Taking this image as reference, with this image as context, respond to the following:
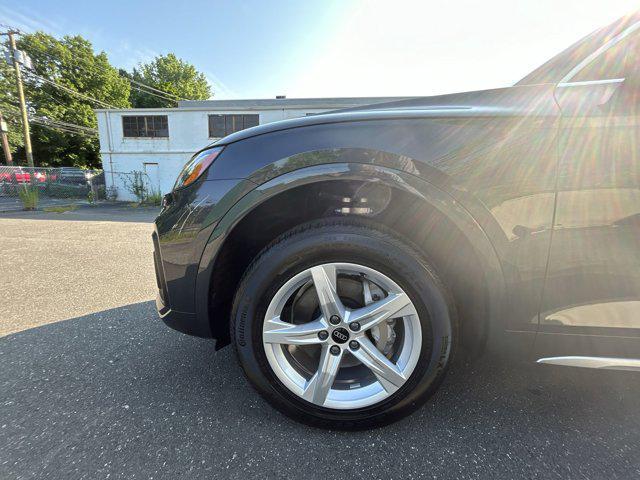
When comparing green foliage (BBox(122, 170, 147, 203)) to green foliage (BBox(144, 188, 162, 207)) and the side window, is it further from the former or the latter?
the side window

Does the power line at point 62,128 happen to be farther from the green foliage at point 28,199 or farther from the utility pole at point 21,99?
the green foliage at point 28,199

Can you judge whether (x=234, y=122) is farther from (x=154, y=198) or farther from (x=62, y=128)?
(x=62, y=128)

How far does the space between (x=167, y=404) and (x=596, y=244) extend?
6.45 ft

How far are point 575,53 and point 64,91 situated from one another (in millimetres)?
41218

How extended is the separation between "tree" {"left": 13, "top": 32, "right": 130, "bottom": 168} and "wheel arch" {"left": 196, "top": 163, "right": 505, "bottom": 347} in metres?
39.3

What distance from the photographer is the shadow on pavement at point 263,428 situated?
3.90 ft

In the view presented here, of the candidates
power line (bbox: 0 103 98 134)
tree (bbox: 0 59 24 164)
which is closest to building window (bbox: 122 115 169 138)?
tree (bbox: 0 59 24 164)

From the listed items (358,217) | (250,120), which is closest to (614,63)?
(358,217)

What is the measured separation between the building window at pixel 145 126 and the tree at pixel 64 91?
63.3 ft

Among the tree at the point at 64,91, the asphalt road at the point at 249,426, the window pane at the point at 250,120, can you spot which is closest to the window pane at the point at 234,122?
the window pane at the point at 250,120

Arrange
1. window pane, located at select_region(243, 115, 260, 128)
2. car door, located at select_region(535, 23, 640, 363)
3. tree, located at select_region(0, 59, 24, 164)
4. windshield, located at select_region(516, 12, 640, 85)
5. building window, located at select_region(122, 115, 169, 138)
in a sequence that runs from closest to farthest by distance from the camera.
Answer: car door, located at select_region(535, 23, 640, 363), windshield, located at select_region(516, 12, 640, 85), window pane, located at select_region(243, 115, 260, 128), building window, located at select_region(122, 115, 169, 138), tree, located at select_region(0, 59, 24, 164)

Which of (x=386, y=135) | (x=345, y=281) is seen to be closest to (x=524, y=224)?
(x=386, y=135)

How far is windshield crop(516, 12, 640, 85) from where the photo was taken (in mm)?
1326

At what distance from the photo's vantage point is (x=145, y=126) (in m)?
17.3
